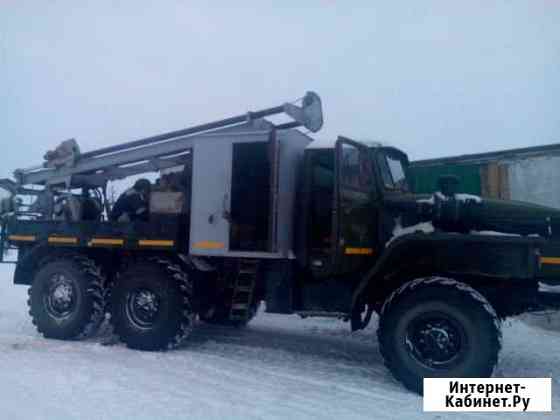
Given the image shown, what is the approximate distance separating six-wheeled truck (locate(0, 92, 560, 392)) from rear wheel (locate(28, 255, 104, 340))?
0.02 meters

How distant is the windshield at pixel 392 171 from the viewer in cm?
658

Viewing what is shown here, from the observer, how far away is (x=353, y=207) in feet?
20.6

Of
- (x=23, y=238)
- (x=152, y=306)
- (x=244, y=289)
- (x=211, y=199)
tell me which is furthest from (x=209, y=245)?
(x=23, y=238)

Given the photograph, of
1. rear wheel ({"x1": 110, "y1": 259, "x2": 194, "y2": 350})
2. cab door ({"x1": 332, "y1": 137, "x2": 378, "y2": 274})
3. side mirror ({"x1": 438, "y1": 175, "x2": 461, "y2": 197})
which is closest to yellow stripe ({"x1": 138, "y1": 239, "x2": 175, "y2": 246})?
rear wheel ({"x1": 110, "y1": 259, "x2": 194, "y2": 350})

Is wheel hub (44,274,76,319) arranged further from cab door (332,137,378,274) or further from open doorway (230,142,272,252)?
cab door (332,137,378,274)

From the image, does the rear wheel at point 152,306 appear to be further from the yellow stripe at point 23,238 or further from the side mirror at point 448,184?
the side mirror at point 448,184

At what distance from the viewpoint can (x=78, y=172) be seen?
8.15 metres

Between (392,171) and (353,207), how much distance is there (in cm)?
88

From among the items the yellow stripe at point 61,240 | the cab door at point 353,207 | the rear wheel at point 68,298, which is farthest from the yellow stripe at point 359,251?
the yellow stripe at point 61,240

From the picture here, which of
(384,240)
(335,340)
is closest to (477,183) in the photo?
(335,340)

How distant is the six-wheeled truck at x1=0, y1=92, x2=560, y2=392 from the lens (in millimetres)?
5531

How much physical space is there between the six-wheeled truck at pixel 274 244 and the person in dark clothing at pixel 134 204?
0.20m

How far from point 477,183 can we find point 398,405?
29.8 feet

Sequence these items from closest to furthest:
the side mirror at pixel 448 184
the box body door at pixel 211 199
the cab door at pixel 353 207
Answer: the side mirror at pixel 448 184 → the cab door at pixel 353 207 → the box body door at pixel 211 199
